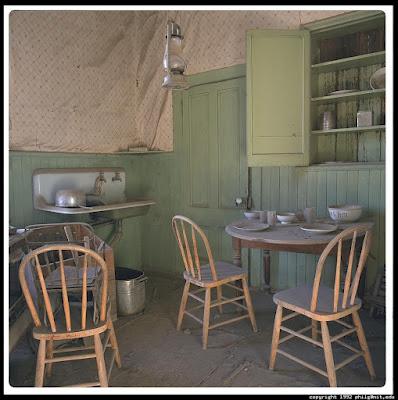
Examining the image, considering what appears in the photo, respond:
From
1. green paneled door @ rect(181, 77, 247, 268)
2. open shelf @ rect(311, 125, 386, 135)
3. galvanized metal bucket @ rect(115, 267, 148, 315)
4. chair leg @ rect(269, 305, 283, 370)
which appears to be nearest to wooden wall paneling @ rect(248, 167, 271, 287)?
green paneled door @ rect(181, 77, 247, 268)

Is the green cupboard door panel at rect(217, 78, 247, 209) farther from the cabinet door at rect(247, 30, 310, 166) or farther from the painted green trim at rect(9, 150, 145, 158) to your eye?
the painted green trim at rect(9, 150, 145, 158)

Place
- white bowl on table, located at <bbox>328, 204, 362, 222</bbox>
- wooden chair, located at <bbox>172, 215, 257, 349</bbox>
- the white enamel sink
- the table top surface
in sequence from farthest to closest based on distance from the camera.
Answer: the white enamel sink
white bowl on table, located at <bbox>328, 204, 362, 222</bbox>
wooden chair, located at <bbox>172, 215, 257, 349</bbox>
the table top surface

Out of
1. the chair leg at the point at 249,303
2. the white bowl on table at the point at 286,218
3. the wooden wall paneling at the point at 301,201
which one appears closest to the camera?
the chair leg at the point at 249,303

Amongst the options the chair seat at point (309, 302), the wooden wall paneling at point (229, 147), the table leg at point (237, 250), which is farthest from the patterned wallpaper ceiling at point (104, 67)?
the chair seat at point (309, 302)

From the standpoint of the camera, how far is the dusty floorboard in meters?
2.18

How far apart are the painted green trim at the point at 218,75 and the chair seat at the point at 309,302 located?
6.78 feet

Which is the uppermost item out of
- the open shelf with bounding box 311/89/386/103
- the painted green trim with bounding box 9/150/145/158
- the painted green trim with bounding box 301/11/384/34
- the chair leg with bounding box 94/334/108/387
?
the painted green trim with bounding box 301/11/384/34

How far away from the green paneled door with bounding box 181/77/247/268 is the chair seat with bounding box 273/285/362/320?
1.50 m

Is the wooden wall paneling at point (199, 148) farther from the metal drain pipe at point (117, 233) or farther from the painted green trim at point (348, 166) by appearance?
the painted green trim at point (348, 166)

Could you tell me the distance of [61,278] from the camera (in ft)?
5.98

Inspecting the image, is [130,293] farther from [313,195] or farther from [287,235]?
[313,195]

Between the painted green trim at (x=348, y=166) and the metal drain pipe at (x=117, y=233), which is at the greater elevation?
the painted green trim at (x=348, y=166)

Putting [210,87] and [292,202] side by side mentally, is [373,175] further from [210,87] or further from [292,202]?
[210,87]

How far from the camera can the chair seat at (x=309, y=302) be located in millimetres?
2014
